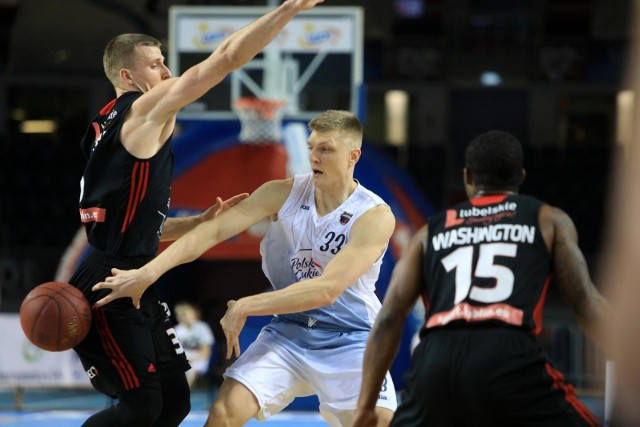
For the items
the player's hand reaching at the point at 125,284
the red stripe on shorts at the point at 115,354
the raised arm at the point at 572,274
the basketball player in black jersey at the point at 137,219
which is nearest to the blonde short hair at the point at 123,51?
the basketball player in black jersey at the point at 137,219

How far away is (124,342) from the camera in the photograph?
4531 millimetres

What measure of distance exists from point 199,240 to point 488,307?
1945 mm

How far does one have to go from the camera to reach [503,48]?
906 inches

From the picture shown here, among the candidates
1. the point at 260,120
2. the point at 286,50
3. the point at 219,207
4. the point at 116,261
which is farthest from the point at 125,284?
the point at 286,50

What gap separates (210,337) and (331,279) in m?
10.3

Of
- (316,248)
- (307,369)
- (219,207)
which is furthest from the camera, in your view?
(219,207)

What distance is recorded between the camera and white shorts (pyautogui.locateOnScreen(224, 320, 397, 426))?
4879mm

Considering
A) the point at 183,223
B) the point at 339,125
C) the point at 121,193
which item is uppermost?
the point at 339,125

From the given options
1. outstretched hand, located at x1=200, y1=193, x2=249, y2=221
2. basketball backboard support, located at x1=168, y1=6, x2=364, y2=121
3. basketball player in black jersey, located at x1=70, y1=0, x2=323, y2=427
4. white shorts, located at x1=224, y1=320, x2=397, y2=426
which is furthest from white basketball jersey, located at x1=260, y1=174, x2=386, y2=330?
basketball backboard support, located at x1=168, y1=6, x2=364, y2=121

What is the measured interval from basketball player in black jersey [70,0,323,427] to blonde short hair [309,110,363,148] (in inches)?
27.4

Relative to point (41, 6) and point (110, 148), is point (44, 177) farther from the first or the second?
point (110, 148)

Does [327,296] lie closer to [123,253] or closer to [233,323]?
[233,323]

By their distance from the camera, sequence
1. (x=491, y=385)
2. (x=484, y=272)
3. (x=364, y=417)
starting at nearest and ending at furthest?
(x=491, y=385)
(x=484, y=272)
(x=364, y=417)

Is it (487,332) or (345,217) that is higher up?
(345,217)
